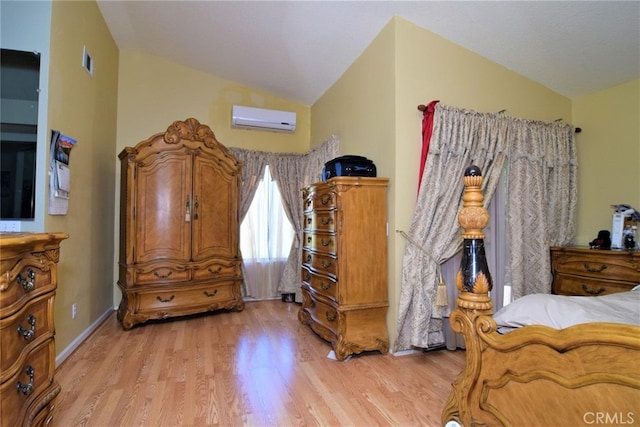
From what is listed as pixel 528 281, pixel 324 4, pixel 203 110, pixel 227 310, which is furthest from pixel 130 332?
pixel 528 281

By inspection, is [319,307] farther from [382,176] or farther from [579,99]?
[579,99]

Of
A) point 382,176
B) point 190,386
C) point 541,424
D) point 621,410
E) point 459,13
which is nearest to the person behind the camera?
point 621,410

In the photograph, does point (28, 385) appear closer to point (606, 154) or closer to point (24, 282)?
point (24, 282)

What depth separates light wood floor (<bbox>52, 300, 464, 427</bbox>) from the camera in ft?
5.45

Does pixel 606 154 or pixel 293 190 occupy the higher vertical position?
pixel 606 154

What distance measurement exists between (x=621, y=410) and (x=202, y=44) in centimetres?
399

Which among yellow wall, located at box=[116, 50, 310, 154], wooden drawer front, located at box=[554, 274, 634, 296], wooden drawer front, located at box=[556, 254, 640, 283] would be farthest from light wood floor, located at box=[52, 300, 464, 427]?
yellow wall, located at box=[116, 50, 310, 154]

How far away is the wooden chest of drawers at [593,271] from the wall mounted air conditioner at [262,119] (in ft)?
10.7

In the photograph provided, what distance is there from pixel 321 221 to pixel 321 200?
18cm

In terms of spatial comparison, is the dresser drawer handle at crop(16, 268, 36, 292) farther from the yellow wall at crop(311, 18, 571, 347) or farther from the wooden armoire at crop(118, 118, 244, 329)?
the yellow wall at crop(311, 18, 571, 347)

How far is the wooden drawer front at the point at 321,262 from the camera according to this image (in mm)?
2490

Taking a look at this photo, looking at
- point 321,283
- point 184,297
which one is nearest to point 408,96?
point 321,283

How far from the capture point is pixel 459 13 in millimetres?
2328

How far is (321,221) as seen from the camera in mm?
2691
